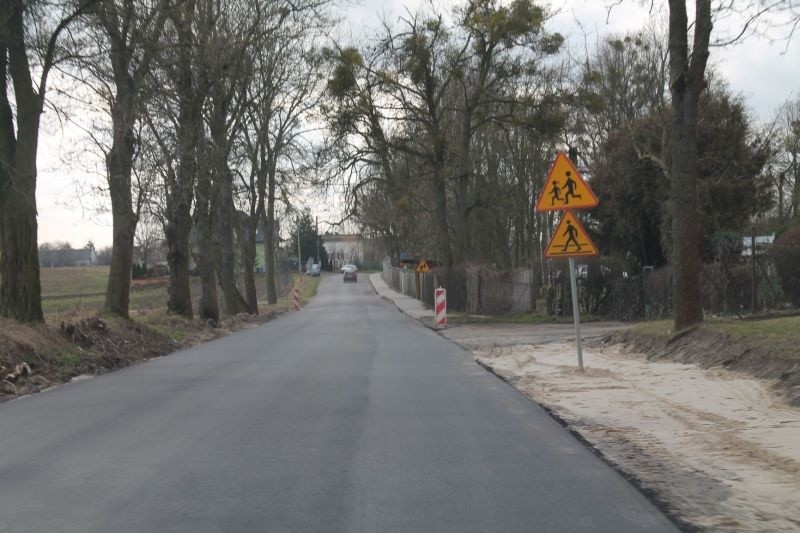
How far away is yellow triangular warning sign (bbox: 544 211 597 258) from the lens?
12609 mm

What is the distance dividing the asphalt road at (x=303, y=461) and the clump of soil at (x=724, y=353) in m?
3.04

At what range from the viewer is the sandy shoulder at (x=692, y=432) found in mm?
5656

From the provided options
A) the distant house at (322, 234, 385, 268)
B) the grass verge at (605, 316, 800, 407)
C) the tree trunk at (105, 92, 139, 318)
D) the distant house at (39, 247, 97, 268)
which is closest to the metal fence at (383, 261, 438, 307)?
the tree trunk at (105, 92, 139, 318)

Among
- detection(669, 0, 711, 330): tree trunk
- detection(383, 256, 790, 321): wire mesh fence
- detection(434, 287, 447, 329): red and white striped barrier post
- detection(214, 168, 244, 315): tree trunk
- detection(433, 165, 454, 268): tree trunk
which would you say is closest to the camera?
detection(669, 0, 711, 330): tree trunk

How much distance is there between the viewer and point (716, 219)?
2778 cm

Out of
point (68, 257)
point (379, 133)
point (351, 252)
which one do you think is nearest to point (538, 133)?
point (379, 133)

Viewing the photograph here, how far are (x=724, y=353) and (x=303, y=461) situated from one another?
7.64 m

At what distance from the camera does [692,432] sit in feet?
26.4

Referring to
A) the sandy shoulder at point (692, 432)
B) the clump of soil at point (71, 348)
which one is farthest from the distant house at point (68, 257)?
the sandy shoulder at point (692, 432)

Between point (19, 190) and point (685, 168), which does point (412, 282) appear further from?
point (685, 168)

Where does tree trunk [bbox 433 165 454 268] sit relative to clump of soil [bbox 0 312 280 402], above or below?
above

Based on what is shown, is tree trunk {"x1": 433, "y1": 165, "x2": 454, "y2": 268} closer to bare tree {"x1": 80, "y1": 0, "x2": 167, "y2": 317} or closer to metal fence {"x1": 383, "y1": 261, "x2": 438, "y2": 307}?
metal fence {"x1": 383, "y1": 261, "x2": 438, "y2": 307}

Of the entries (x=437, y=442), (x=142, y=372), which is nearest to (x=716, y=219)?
(x=142, y=372)

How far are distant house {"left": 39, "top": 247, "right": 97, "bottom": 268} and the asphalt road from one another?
108 m
